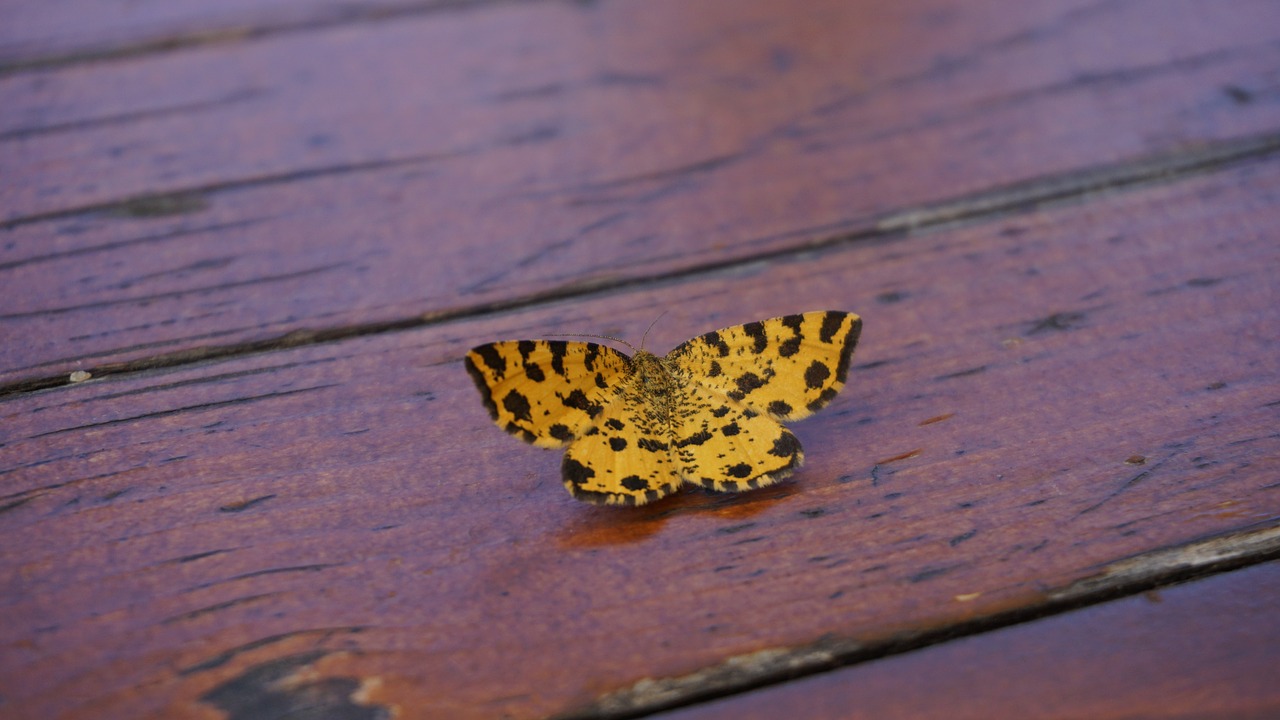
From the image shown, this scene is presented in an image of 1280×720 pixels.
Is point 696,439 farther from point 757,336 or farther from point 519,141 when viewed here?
point 519,141

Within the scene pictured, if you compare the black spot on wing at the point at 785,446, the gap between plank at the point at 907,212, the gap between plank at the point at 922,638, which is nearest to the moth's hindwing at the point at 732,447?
the black spot on wing at the point at 785,446

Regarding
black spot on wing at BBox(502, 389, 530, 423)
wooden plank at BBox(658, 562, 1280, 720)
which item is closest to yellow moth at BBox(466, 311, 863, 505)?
black spot on wing at BBox(502, 389, 530, 423)

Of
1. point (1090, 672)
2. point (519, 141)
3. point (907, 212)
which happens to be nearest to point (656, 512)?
point (1090, 672)

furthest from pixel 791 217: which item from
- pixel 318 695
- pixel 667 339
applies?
pixel 318 695

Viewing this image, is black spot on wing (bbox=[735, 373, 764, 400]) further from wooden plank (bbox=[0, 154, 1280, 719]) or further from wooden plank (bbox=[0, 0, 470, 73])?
wooden plank (bbox=[0, 0, 470, 73])

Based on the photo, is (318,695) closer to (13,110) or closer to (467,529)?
(467,529)
